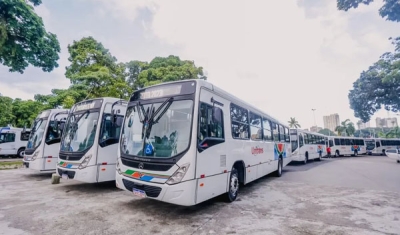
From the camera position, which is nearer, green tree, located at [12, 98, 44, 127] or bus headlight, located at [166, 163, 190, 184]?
bus headlight, located at [166, 163, 190, 184]

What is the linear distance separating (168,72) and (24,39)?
12516mm

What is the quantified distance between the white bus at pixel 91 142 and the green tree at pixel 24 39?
8410 mm

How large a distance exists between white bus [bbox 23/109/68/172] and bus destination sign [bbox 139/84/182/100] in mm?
6542

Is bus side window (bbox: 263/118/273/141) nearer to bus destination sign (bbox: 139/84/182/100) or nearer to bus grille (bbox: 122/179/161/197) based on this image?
bus destination sign (bbox: 139/84/182/100)

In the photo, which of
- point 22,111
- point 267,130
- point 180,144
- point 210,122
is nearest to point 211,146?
point 210,122

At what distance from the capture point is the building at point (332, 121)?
417ft

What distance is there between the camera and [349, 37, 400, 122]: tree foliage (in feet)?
70.3

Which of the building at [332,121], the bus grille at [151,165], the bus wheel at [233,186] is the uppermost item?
the building at [332,121]

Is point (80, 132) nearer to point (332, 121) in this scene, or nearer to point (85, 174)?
point (85, 174)

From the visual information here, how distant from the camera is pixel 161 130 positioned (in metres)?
4.79

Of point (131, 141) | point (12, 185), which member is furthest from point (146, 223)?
point (12, 185)

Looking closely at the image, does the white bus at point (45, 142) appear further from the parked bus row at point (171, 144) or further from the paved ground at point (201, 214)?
the paved ground at point (201, 214)

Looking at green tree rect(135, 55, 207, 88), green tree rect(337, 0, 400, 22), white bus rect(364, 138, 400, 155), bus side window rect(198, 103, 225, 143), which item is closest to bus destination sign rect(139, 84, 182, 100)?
bus side window rect(198, 103, 225, 143)

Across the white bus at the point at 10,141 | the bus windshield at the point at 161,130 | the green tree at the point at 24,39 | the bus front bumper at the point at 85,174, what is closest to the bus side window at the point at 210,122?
the bus windshield at the point at 161,130
